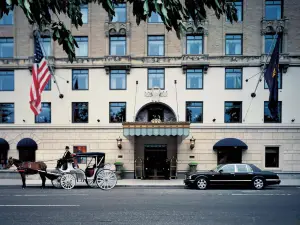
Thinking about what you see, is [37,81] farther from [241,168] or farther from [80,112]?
[241,168]

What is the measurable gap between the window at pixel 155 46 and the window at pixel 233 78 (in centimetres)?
544

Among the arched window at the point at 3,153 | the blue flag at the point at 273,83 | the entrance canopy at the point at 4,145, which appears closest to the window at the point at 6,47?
the entrance canopy at the point at 4,145

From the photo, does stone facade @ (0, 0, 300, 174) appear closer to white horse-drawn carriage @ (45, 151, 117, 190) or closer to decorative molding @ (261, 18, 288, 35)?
decorative molding @ (261, 18, 288, 35)

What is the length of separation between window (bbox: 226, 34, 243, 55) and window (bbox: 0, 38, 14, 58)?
57.3 feet

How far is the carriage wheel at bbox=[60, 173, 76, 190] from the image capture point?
1426cm

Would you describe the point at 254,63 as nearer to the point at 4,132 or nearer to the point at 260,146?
the point at 260,146

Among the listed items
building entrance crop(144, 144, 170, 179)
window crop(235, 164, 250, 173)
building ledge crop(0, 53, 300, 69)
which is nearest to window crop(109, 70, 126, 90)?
building ledge crop(0, 53, 300, 69)

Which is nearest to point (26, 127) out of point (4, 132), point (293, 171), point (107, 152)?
point (4, 132)

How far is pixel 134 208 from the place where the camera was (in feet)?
31.1

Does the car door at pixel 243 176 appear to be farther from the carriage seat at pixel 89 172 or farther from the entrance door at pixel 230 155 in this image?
the carriage seat at pixel 89 172

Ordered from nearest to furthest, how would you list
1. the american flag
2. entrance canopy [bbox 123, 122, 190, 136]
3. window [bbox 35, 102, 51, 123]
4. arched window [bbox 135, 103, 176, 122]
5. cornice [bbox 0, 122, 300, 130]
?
the american flag < entrance canopy [bbox 123, 122, 190, 136] < cornice [bbox 0, 122, 300, 130] < window [bbox 35, 102, 51, 123] < arched window [bbox 135, 103, 176, 122]

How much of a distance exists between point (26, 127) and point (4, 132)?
1900mm

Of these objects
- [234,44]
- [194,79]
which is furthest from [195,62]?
[234,44]

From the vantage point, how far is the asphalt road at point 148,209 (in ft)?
25.9
